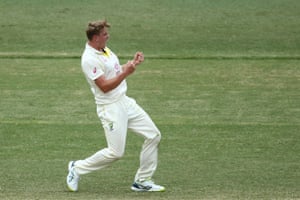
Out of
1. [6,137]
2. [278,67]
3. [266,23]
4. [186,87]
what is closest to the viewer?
[6,137]

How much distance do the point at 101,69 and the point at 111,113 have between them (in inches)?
22.0

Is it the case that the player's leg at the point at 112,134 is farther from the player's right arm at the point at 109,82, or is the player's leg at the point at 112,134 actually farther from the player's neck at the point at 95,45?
the player's neck at the point at 95,45

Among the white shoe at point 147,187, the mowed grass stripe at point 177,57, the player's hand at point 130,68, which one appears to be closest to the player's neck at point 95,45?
the player's hand at point 130,68

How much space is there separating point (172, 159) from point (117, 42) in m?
10.0

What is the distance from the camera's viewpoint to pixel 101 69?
1295 centimetres

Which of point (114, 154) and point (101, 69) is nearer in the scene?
point (101, 69)

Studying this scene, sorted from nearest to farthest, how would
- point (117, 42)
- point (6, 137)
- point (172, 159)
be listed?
point (172, 159) < point (6, 137) < point (117, 42)

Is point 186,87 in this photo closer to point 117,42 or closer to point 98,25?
point 117,42

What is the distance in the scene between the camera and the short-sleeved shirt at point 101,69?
12922 mm

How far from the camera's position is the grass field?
1389cm

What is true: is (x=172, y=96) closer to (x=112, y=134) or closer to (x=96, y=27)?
(x=112, y=134)

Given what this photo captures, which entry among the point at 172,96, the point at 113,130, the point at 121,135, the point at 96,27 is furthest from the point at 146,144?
the point at 172,96

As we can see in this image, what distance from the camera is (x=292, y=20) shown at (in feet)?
88.6

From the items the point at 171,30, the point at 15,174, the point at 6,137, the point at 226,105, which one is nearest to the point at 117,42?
the point at 171,30
